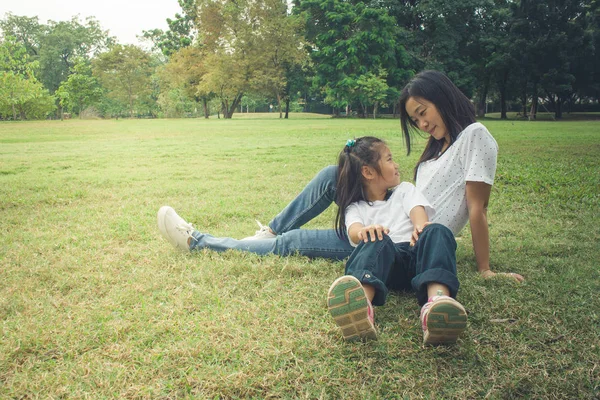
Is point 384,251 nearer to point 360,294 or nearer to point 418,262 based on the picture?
point 418,262

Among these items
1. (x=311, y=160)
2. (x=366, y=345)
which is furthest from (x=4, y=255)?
(x=311, y=160)

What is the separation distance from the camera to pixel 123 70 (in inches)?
1618

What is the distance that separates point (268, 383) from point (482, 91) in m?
39.3

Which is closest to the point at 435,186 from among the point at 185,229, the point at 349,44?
the point at 185,229

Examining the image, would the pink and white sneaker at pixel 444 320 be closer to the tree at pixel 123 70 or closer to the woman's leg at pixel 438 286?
the woman's leg at pixel 438 286

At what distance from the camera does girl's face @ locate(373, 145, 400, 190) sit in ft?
8.14

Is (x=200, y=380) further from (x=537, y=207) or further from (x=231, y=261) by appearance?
(x=537, y=207)

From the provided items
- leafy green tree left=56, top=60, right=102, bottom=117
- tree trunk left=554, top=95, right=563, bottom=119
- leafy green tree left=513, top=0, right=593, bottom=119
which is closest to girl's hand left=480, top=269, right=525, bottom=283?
leafy green tree left=513, top=0, right=593, bottom=119

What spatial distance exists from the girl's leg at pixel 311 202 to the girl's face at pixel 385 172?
0.33 metres

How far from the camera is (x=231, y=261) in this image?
270cm

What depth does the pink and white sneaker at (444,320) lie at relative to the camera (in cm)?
166

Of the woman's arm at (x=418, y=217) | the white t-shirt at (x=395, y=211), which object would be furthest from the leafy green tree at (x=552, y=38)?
the woman's arm at (x=418, y=217)

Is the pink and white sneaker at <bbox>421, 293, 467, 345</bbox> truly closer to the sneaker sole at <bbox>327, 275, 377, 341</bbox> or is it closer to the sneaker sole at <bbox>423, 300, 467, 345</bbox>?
the sneaker sole at <bbox>423, 300, 467, 345</bbox>

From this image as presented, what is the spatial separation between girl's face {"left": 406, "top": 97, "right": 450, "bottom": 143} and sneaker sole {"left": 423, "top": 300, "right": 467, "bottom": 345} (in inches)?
52.4
